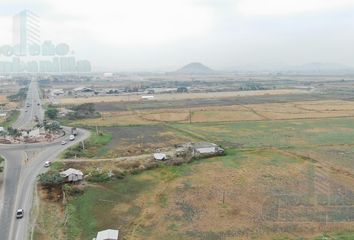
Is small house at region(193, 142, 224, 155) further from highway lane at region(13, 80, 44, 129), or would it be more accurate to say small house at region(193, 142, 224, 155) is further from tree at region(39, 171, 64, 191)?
highway lane at region(13, 80, 44, 129)

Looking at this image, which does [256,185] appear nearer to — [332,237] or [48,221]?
[332,237]

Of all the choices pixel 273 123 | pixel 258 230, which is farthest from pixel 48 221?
pixel 273 123

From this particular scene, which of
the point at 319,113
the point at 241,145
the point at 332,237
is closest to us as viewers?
the point at 332,237

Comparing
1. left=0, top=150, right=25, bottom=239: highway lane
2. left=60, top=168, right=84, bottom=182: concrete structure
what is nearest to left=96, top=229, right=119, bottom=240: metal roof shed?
left=0, top=150, right=25, bottom=239: highway lane

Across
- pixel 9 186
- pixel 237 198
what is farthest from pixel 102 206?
pixel 237 198

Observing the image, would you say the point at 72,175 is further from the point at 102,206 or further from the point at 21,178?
the point at 102,206

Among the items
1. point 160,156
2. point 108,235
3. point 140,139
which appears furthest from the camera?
point 140,139

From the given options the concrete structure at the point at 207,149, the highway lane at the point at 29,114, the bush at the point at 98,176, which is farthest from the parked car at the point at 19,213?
the highway lane at the point at 29,114
